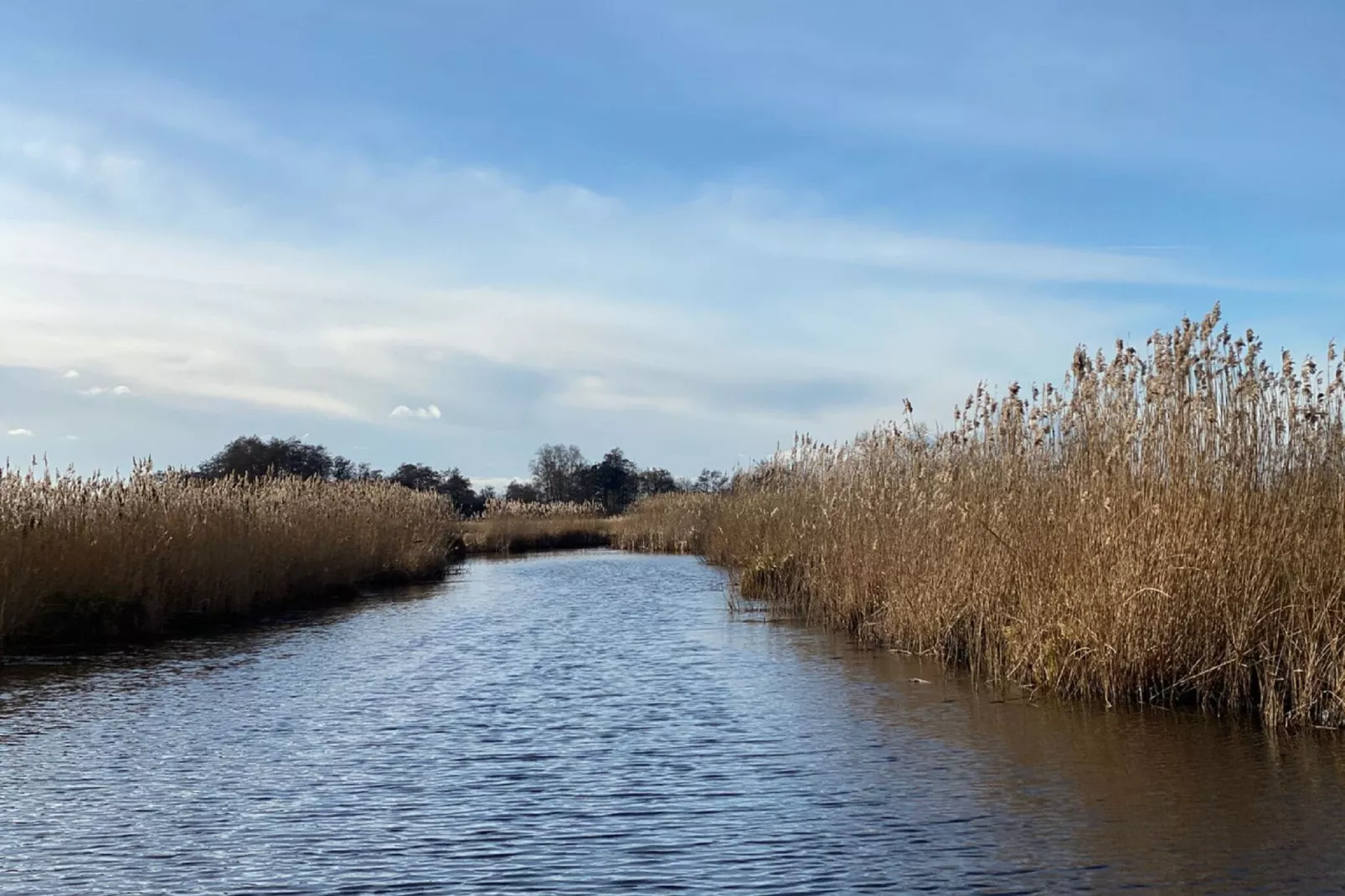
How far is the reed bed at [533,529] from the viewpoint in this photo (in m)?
35.7

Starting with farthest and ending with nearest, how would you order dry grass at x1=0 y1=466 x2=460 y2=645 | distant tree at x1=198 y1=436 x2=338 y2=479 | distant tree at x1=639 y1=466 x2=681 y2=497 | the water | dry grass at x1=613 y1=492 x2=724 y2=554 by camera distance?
1. distant tree at x1=639 y1=466 x2=681 y2=497
2. distant tree at x1=198 y1=436 x2=338 y2=479
3. dry grass at x1=613 y1=492 x2=724 y2=554
4. dry grass at x1=0 y1=466 x2=460 y2=645
5. the water

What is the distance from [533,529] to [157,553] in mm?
24905

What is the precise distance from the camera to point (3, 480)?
13695 mm

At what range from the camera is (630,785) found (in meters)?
5.90

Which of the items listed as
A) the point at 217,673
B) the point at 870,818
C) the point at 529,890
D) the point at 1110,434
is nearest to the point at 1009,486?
the point at 1110,434

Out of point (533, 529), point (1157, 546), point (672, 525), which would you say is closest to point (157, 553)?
point (1157, 546)

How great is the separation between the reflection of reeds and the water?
0.40 m

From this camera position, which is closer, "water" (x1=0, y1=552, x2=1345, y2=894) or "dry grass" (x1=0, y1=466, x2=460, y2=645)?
"water" (x1=0, y1=552, x2=1345, y2=894)

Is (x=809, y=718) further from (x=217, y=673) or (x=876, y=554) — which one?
(x=217, y=673)

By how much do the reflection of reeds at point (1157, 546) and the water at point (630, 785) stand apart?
40 centimetres

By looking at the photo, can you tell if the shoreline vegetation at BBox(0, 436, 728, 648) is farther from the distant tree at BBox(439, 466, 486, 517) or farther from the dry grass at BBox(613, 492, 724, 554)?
the distant tree at BBox(439, 466, 486, 517)

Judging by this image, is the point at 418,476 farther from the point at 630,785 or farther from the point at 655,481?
the point at 630,785

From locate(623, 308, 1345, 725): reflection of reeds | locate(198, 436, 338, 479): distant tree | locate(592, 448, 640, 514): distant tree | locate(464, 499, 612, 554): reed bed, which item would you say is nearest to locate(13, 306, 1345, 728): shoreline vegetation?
locate(623, 308, 1345, 725): reflection of reeds

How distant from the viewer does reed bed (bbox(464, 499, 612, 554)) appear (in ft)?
117
